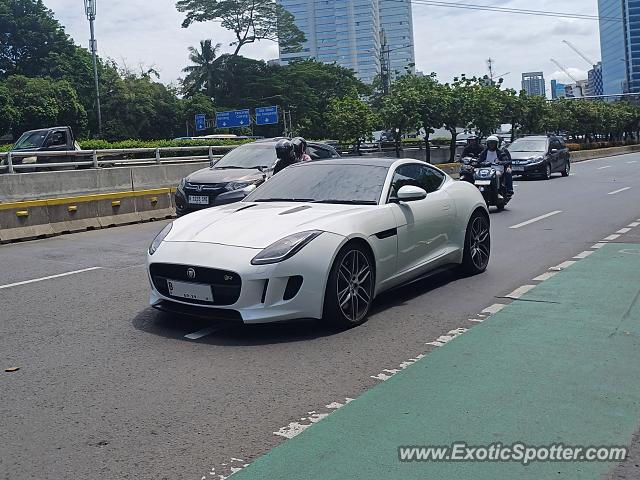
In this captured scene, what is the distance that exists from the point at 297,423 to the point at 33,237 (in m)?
10.8

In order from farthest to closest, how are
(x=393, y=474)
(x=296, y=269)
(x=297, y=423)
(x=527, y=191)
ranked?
(x=527, y=191), (x=296, y=269), (x=297, y=423), (x=393, y=474)

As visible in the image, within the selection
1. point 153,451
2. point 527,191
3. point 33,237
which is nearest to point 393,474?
point 153,451

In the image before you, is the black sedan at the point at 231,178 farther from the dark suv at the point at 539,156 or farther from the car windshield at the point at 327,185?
the dark suv at the point at 539,156

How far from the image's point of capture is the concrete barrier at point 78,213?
44.6ft

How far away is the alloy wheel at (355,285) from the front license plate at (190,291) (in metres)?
1.05

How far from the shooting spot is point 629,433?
4117 mm

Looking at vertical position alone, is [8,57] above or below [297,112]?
above

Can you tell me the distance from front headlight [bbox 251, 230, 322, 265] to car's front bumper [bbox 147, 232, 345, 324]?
3cm

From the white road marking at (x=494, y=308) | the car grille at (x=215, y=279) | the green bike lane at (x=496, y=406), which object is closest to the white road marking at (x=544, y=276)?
the white road marking at (x=494, y=308)

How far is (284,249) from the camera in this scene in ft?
19.7

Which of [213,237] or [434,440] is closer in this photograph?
[434,440]

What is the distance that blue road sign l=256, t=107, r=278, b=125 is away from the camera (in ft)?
202

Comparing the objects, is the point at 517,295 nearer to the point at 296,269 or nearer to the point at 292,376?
the point at 296,269

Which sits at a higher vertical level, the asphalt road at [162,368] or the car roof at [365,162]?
the car roof at [365,162]
